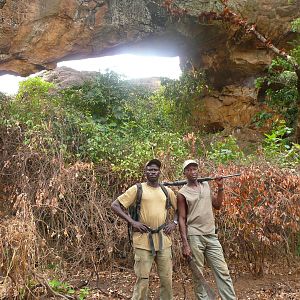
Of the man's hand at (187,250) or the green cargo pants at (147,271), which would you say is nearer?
the green cargo pants at (147,271)

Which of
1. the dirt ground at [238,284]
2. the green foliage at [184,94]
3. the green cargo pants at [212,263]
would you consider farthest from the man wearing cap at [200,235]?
the green foliage at [184,94]

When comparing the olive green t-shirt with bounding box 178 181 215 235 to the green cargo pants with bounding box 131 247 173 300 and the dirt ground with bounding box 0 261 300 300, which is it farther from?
the dirt ground with bounding box 0 261 300 300

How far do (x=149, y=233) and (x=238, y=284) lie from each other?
2.42 m

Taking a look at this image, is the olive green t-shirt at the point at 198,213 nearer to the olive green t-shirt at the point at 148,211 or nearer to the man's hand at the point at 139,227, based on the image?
the olive green t-shirt at the point at 148,211

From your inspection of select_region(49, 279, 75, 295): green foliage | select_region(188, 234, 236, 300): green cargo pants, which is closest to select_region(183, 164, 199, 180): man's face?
select_region(188, 234, 236, 300): green cargo pants

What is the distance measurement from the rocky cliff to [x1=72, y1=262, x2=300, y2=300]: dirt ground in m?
5.45

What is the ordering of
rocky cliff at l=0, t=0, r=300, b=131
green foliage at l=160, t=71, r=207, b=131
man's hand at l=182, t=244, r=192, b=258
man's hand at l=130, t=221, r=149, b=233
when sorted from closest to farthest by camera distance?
man's hand at l=130, t=221, r=149, b=233
man's hand at l=182, t=244, r=192, b=258
rocky cliff at l=0, t=0, r=300, b=131
green foliage at l=160, t=71, r=207, b=131

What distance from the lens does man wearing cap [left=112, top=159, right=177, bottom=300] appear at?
4.57 meters

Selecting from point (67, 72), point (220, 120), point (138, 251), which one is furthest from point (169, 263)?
point (67, 72)

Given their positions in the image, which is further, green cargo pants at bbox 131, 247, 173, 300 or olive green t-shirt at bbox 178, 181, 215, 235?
olive green t-shirt at bbox 178, 181, 215, 235

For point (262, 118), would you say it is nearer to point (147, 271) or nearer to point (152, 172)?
point (152, 172)

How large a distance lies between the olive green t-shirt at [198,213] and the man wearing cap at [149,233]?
24cm

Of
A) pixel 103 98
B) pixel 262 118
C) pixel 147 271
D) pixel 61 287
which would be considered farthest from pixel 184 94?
pixel 147 271

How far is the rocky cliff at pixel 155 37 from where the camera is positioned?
30.2 feet
